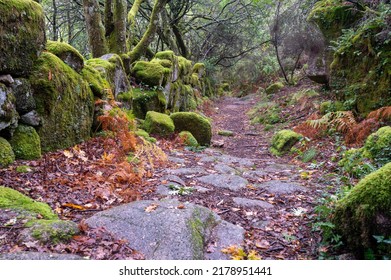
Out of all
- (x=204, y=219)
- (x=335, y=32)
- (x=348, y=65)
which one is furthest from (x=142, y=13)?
(x=204, y=219)

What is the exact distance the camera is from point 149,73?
9.94 m

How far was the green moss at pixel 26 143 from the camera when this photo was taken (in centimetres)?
432

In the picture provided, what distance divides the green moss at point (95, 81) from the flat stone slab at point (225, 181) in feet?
9.36

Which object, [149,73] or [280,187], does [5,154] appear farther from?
[149,73]

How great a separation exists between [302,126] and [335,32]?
12.4 ft

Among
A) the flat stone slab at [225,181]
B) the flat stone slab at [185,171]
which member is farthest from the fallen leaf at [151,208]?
the flat stone slab at [185,171]

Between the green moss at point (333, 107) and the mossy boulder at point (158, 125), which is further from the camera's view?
the green moss at point (333, 107)

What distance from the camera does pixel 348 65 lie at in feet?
27.7

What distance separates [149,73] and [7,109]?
624 cm

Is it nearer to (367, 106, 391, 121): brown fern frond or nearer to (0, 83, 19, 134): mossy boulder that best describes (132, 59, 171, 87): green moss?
(0, 83, 19, 134): mossy boulder

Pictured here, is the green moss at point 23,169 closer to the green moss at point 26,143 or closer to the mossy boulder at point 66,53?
the green moss at point 26,143

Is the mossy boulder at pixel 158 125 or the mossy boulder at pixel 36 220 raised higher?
the mossy boulder at pixel 158 125

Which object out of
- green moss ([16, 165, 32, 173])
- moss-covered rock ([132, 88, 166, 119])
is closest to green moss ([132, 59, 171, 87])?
moss-covered rock ([132, 88, 166, 119])

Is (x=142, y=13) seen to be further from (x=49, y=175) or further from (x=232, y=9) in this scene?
(x=49, y=175)
